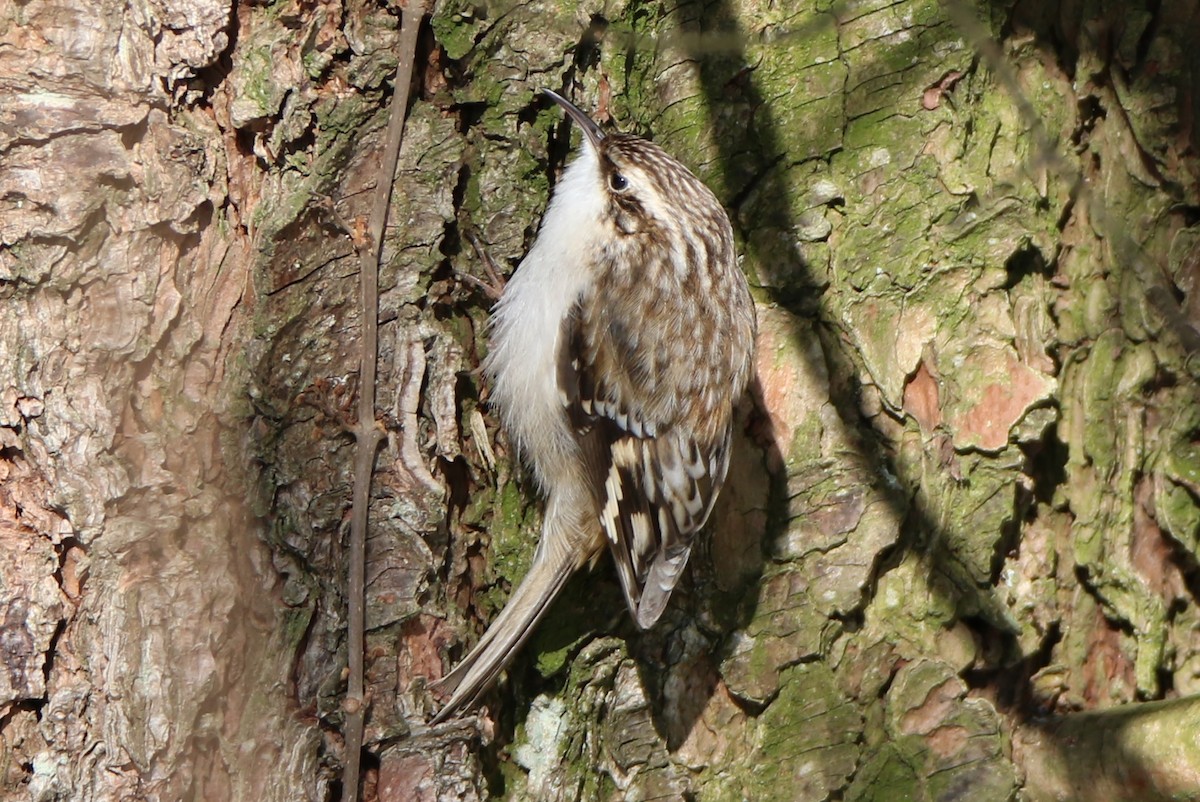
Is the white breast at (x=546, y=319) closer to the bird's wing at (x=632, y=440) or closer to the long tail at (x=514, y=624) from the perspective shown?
the bird's wing at (x=632, y=440)

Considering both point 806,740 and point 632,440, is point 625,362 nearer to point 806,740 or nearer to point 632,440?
point 632,440

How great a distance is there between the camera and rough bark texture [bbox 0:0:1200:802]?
193 centimetres

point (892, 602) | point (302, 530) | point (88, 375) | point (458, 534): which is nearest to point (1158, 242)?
point (892, 602)

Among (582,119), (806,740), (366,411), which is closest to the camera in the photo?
(366,411)

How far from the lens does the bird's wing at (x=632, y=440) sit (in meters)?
2.47

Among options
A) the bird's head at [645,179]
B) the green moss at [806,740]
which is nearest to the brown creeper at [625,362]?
the bird's head at [645,179]

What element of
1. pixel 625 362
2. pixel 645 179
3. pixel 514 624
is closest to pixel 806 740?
pixel 514 624

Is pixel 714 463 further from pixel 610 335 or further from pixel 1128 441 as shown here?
pixel 1128 441

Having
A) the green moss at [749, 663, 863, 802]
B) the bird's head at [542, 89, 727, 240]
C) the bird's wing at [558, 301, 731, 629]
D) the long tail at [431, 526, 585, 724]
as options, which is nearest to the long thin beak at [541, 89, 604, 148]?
the bird's head at [542, 89, 727, 240]

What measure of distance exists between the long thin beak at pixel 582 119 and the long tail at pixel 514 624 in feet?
2.62

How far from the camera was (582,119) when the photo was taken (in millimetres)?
2350

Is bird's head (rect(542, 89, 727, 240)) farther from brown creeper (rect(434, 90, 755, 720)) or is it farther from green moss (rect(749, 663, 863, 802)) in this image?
green moss (rect(749, 663, 863, 802))

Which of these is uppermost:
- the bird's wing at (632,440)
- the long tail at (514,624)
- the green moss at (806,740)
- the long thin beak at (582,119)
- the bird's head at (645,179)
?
the long thin beak at (582,119)

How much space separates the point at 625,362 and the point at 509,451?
418 mm
